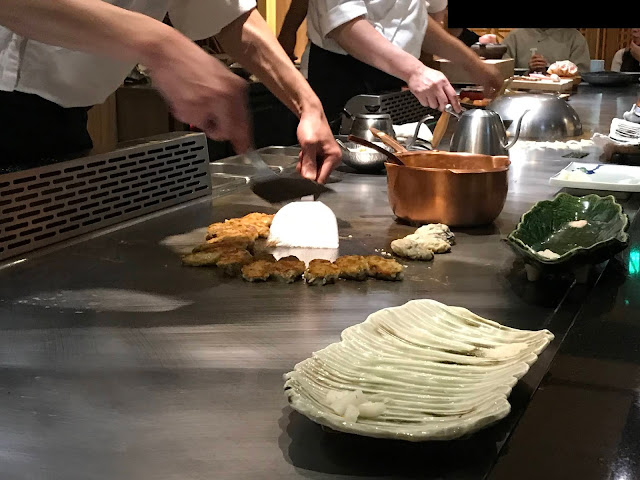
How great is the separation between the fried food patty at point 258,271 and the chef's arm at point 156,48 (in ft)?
0.77

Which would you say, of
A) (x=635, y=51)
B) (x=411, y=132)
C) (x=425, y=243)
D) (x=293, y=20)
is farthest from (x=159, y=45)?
(x=635, y=51)

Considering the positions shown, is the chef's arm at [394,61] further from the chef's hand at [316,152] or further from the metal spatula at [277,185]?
the chef's hand at [316,152]

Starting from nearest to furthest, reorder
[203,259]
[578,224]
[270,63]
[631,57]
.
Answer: [203,259], [578,224], [270,63], [631,57]

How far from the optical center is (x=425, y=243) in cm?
146

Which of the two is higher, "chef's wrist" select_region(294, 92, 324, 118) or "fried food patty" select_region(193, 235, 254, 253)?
"chef's wrist" select_region(294, 92, 324, 118)

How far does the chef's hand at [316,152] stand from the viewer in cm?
178

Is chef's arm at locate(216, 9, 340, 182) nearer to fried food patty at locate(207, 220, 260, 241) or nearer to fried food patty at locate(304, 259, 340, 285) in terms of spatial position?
fried food patty at locate(207, 220, 260, 241)

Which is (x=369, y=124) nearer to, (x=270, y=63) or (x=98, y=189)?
(x=270, y=63)

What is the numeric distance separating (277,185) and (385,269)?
75 centimetres

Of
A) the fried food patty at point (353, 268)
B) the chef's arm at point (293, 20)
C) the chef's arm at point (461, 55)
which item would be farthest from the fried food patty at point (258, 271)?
the chef's arm at point (293, 20)

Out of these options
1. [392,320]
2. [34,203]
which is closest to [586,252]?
[392,320]

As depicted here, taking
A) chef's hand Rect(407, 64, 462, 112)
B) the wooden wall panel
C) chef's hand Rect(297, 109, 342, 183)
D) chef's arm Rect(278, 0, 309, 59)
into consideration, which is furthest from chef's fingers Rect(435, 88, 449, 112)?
the wooden wall panel

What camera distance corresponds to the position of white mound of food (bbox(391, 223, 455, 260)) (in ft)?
4.72

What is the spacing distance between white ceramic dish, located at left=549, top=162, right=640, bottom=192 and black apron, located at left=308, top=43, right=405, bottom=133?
52.4 inches
